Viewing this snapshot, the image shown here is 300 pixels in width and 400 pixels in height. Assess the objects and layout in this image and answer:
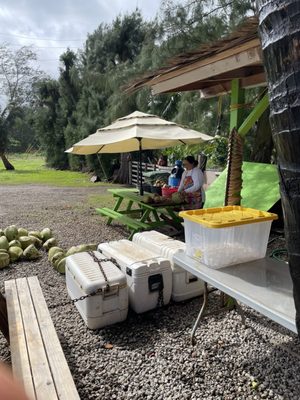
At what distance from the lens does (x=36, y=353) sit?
2312mm

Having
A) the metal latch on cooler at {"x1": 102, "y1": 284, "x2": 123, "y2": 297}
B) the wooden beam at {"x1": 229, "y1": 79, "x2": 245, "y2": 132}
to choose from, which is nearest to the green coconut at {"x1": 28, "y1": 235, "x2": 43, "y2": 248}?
the metal latch on cooler at {"x1": 102, "y1": 284, "x2": 123, "y2": 297}

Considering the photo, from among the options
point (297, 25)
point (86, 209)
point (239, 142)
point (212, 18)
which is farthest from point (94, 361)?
point (212, 18)

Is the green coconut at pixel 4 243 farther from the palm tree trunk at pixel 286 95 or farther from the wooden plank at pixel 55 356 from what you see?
the palm tree trunk at pixel 286 95

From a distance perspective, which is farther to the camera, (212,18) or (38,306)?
(212,18)

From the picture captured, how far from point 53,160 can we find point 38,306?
24.0m

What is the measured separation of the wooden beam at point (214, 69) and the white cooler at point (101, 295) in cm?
202

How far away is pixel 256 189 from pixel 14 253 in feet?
14.3

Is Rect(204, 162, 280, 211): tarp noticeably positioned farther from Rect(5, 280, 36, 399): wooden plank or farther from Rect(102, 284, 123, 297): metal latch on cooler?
Rect(5, 280, 36, 399): wooden plank

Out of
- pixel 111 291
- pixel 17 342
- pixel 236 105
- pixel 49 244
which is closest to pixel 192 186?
pixel 49 244

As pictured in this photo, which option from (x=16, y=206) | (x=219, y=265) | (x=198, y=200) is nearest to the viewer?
(x=219, y=265)

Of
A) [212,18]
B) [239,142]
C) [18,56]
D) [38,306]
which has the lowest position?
[38,306]

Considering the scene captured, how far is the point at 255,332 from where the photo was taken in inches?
123

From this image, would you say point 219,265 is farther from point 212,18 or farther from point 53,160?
point 53,160

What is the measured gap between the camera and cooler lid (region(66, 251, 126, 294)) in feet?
10.2
